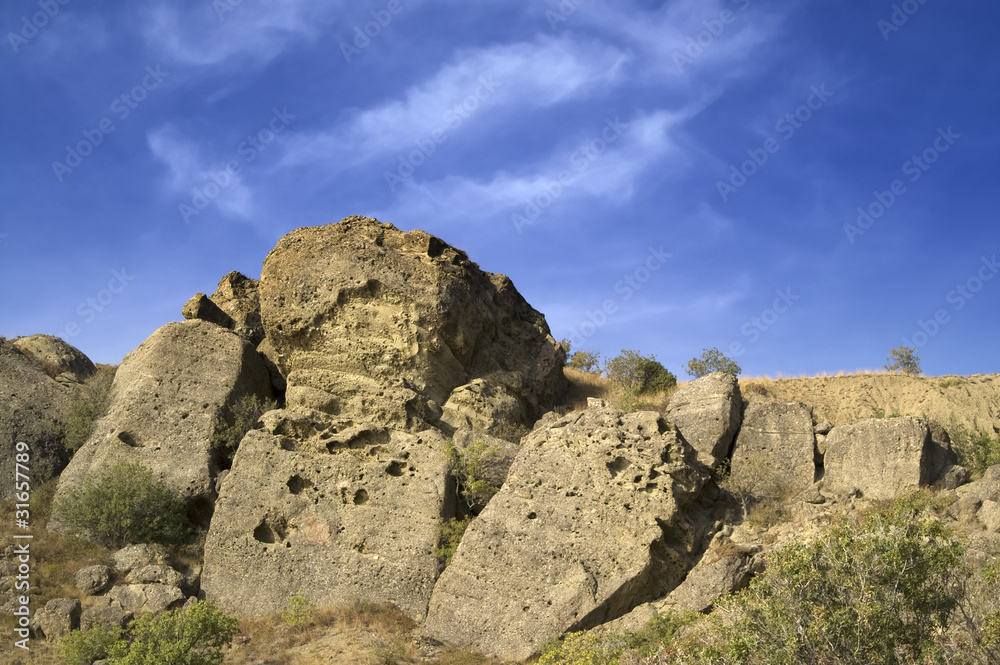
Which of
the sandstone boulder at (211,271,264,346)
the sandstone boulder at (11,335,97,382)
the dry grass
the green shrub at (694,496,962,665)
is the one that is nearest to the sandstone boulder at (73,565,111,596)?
the sandstone boulder at (211,271,264,346)

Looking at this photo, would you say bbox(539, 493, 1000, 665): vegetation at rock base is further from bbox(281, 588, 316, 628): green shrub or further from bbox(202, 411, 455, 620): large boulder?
bbox(281, 588, 316, 628): green shrub

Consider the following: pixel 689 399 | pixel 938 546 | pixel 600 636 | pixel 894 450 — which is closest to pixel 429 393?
pixel 689 399

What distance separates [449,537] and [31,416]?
1182 cm

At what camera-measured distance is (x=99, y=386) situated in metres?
22.7

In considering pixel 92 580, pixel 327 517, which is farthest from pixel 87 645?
pixel 327 517

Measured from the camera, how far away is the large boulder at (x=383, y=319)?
2122 centimetres

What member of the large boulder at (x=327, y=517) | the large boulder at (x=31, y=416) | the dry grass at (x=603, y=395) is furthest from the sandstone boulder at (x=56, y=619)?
the dry grass at (x=603, y=395)

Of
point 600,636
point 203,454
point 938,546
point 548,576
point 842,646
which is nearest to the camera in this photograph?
point 842,646

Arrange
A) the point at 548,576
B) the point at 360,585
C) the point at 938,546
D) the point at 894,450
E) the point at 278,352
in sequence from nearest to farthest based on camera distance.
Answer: the point at 938,546 → the point at 548,576 → the point at 360,585 → the point at 894,450 → the point at 278,352

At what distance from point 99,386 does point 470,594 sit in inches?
513

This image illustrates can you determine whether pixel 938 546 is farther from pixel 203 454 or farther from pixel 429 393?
pixel 203 454

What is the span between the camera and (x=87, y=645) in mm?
14047

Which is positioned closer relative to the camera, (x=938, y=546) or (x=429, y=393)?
(x=938, y=546)

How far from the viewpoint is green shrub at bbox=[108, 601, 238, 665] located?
1205cm
